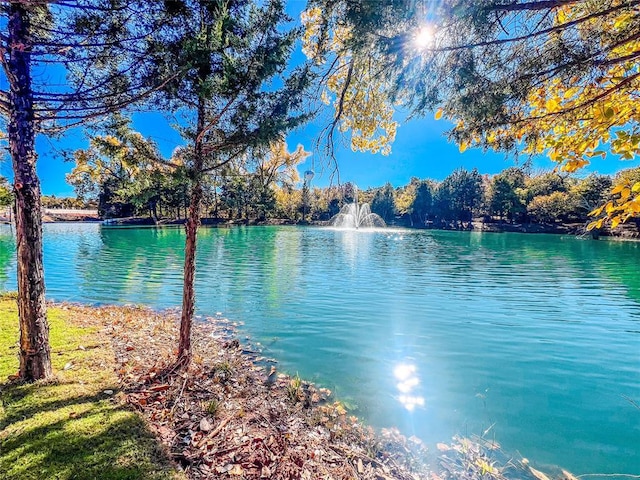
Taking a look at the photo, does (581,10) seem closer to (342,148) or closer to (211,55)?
(342,148)

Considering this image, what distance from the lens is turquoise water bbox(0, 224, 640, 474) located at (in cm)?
464

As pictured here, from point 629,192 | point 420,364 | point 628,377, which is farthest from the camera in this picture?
point 420,364

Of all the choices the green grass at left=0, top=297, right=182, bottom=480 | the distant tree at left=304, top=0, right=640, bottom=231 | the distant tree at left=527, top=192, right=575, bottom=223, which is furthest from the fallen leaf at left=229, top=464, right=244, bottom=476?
the distant tree at left=527, top=192, right=575, bottom=223

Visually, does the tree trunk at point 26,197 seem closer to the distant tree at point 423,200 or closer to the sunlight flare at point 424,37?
the sunlight flare at point 424,37

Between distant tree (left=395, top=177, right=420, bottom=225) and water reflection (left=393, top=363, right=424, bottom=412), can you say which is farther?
distant tree (left=395, top=177, right=420, bottom=225)

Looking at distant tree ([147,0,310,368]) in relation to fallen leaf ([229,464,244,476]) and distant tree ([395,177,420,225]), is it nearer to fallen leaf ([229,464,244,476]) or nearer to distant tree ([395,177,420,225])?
fallen leaf ([229,464,244,476])

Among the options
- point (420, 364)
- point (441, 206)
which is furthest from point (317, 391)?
point (441, 206)

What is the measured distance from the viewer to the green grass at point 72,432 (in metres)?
2.60

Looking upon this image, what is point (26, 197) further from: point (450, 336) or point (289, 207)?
point (289, 207)

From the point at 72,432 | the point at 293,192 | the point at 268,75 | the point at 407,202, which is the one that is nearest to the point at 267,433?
the point at 72,432

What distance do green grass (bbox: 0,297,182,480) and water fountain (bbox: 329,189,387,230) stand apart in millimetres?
62281

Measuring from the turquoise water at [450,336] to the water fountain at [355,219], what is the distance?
165 ft

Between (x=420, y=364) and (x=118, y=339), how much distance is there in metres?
6.37

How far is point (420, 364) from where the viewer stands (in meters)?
6.53
